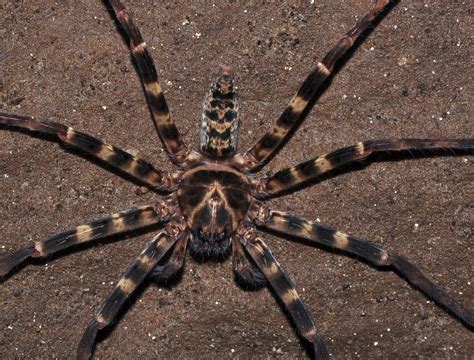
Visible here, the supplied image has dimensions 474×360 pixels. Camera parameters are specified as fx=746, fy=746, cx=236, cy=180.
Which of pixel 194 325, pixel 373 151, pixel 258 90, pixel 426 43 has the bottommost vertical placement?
pixel 194 325

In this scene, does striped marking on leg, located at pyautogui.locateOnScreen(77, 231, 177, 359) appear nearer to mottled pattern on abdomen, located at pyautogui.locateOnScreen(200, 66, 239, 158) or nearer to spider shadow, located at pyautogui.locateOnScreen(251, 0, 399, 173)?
mottled pattern on abdomen, located at pyautogui.locateOnScreen(200, 66, 239, 158)

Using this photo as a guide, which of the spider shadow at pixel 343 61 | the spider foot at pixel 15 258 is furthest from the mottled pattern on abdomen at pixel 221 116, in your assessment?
the spider foot at pixel 15 258

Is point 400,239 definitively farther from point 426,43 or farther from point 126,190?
point 126,190

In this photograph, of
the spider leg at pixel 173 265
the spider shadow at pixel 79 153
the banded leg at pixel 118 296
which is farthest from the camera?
the spider shadow at pixel 79 153

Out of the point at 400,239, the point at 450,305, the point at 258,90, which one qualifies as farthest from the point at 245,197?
the point at 450,305

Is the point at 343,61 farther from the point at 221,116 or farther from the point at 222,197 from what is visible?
the point at 222,197

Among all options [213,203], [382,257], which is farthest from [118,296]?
[382,257]

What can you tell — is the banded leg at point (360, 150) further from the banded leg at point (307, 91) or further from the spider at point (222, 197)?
the banded leg at point (307, 91)
